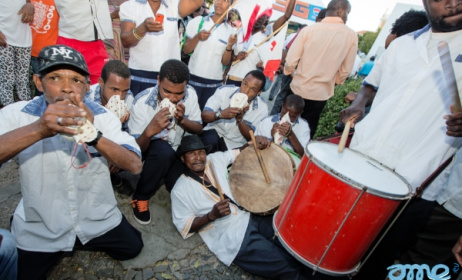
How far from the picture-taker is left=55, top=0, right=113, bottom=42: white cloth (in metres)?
3.50

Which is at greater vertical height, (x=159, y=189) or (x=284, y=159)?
(x=284, y=159)

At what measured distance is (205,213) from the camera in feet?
9.40

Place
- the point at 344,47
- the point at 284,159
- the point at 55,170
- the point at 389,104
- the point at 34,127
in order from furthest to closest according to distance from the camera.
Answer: the point at 344,47
the point at 284,159
the point at 389,104
the point at 55,170
the point at 34,127

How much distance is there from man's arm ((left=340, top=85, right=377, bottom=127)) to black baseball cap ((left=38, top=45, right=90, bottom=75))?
7.22 ft

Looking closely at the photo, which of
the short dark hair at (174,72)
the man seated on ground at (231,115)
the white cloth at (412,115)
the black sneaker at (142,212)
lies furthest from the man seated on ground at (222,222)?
the white cloth at (412,115)

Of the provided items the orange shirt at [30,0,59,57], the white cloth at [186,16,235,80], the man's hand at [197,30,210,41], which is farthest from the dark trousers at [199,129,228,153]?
the orange shirt at [30,0,59,57]

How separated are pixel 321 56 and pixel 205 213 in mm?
2944

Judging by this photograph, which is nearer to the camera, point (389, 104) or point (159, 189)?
point (389, 104)

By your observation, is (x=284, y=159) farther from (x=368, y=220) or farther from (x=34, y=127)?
(x=34, y=127)

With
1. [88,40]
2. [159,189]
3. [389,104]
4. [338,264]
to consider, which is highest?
[389,104]

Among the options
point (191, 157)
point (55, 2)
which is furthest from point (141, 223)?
point (55, 2)

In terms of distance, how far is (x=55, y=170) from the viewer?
6.22 feet

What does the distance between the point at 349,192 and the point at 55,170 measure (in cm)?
211

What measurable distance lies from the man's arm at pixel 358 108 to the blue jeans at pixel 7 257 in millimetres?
2655
